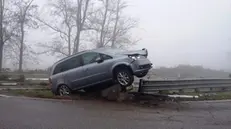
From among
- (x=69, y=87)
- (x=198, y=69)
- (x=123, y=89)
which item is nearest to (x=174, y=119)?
(x=123, y=89)

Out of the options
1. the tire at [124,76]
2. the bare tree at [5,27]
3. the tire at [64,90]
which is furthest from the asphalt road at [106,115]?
Result: the bare tree at [5,27]

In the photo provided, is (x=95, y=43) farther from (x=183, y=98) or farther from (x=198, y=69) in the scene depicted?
(x=183, y=98)

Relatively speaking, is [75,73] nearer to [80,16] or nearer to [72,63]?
[72,63]

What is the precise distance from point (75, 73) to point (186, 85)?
4291 millimetres

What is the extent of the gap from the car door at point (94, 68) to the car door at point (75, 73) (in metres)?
0.20

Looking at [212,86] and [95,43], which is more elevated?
[95,43]

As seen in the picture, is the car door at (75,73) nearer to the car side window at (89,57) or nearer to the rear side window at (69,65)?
the rear side window at (69,65)

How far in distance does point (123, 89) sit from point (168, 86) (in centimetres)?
192

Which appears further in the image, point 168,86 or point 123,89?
point 168,86

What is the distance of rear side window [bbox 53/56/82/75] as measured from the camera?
1040 centimetres

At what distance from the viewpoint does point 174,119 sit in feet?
23.3

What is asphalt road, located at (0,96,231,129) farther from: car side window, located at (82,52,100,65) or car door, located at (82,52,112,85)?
car side window, located at (82,52,100,65)

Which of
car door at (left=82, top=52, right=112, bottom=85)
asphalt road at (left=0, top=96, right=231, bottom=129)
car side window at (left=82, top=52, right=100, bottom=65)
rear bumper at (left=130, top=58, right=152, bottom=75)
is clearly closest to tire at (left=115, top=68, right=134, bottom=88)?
rear bumper at (left=130, top=58, right=152, bottom=75)

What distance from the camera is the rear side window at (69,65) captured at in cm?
1040
